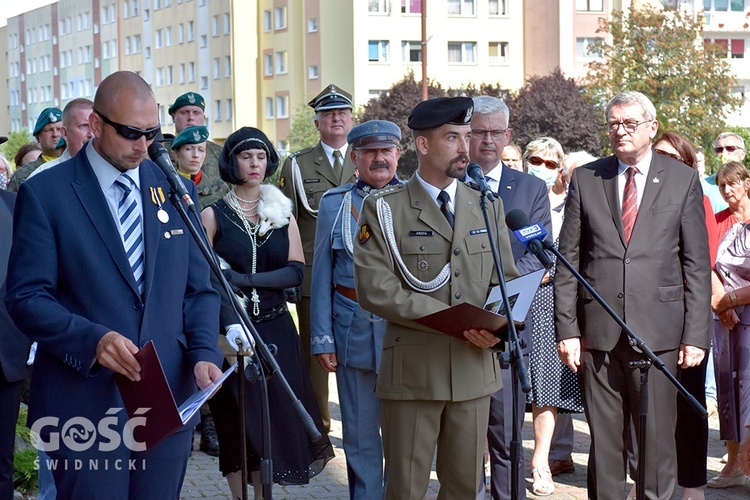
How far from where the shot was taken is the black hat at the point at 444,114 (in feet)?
17.2

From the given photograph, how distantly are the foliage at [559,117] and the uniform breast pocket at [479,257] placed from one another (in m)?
43.3

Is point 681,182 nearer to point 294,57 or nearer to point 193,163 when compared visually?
point 193,163

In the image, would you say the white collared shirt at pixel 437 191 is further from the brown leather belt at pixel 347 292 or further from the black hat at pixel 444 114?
the brown leather belt at pixel 347 292

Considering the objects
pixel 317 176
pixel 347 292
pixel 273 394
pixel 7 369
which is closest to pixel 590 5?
pixel 317 176

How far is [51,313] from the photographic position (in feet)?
13.6

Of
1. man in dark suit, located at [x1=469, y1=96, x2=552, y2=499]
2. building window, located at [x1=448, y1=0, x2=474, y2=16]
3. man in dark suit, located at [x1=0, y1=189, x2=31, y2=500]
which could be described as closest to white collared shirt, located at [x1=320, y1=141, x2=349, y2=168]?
man in dark suit, located at [x1=469, y1=96, x2=552, y2=499]

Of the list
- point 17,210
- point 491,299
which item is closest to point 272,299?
point 491,299

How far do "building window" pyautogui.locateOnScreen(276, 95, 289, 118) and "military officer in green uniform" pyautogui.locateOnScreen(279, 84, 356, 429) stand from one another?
62477 millimetres

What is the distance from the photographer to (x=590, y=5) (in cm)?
6525

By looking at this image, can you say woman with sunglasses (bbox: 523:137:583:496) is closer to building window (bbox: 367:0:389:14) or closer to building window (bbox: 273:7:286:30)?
building window (bbox: 367:0:389:14)

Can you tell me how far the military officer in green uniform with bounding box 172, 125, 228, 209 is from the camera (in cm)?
898

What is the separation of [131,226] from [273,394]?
8.42ft

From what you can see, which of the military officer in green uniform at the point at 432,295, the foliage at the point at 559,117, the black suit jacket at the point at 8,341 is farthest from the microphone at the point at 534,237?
the foliage at the point at 559,117

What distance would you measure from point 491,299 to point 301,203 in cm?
395
